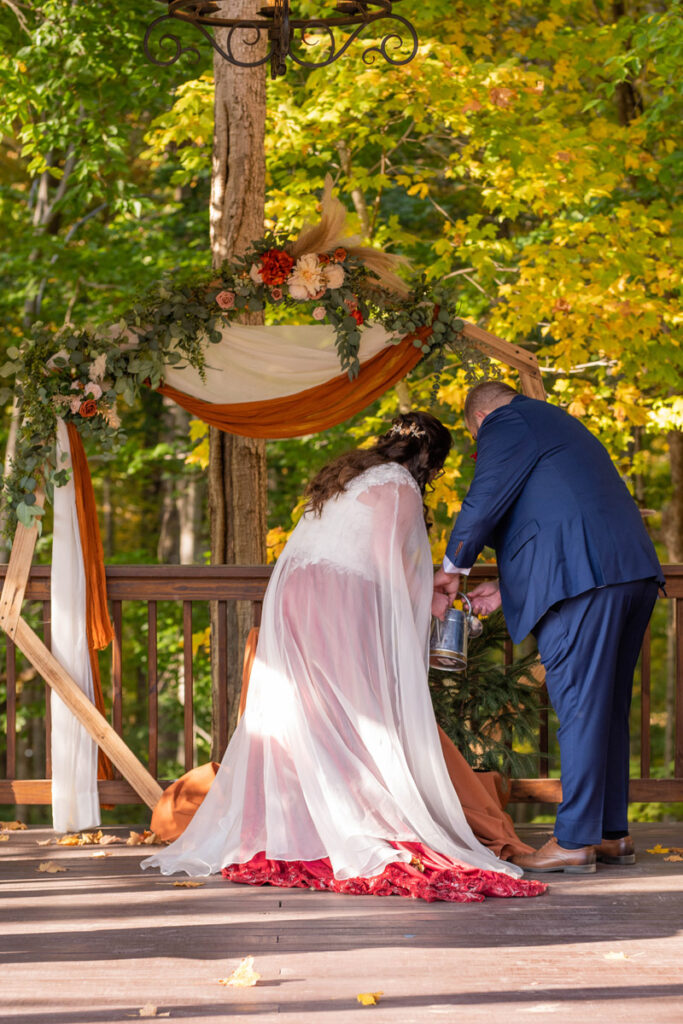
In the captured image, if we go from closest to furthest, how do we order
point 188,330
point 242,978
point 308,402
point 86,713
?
1. point 242,978
2. point 86,713
3. point 188,330
4. point 308,402

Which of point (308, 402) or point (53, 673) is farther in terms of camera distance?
point (308, 402)

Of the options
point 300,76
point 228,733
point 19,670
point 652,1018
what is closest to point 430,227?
point 300,76

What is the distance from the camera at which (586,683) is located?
151 inches

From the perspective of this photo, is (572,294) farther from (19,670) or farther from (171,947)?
(19,670)

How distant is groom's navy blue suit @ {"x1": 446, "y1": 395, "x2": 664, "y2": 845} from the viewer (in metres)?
3.82

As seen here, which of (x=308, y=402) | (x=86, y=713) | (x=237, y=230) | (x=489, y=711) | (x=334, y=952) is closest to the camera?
(x=334, y=952)

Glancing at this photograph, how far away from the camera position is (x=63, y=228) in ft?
43.4

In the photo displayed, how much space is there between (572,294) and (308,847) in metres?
4.65

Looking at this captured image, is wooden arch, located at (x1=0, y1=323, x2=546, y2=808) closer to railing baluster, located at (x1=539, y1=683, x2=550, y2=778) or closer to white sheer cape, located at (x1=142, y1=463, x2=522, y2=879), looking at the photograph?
white sheer cape, located at (x1=142, y1=463, x2=522, y2=879)

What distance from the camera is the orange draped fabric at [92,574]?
186 inches

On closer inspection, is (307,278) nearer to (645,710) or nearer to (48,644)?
(48,644)

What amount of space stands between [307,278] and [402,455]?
110 cm


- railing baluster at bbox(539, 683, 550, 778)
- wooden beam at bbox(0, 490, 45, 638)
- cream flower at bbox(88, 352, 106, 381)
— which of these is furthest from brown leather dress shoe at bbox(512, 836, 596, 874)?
cream flower at bbox(88, 352, 106, 381)

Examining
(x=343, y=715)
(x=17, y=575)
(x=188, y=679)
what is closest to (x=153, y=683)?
(x=188, y=679)
